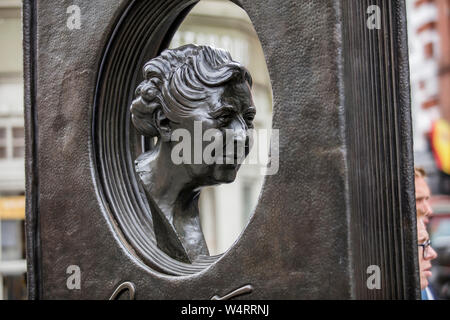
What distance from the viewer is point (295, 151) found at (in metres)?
2.02

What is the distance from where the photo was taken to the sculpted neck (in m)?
2.35

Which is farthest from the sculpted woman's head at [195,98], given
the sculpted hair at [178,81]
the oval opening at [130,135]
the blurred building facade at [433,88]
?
the blurred building facade at [433,88]

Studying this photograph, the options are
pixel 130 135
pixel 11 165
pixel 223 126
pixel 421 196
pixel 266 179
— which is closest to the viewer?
pixel 266 179

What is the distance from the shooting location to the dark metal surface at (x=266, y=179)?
6.43 ft

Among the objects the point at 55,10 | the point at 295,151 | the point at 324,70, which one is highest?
the point at 55,10

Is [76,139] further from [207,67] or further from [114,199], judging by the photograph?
A: [207,67]

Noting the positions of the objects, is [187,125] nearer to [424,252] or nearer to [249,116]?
[249,116]

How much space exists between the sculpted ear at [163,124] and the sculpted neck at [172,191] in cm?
4

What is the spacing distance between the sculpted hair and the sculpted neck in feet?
0.32

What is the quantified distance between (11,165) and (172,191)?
12.7 ft

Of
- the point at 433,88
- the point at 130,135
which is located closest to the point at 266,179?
the point at 130,135

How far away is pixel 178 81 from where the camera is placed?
2.29 m
